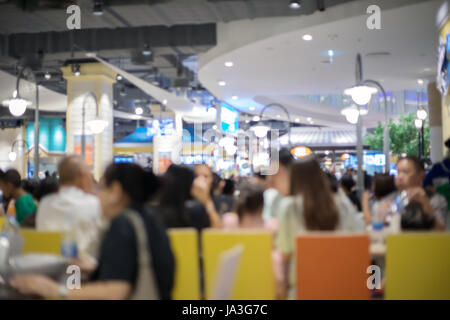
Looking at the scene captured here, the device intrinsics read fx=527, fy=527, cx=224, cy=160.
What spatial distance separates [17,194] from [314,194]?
4.07m

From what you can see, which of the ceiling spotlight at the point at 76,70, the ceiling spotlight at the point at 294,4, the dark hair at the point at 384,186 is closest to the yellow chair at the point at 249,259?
the dark hair at the point at 384,186

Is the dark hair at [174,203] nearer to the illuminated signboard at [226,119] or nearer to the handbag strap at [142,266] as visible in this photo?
the handbag strap at [142,266]

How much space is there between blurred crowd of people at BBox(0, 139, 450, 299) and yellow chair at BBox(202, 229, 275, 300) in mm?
106

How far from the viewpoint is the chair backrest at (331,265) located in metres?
2.88

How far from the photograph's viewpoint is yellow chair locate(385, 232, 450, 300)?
116 inches

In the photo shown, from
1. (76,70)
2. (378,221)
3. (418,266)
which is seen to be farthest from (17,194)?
(76,70)

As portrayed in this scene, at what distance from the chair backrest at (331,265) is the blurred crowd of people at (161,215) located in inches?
6.4

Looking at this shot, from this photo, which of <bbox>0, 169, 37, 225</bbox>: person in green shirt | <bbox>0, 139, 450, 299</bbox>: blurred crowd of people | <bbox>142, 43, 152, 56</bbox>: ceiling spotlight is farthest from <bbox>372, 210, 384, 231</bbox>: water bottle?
<bbox>142, 43, 152, 56</bbox>: ceiling spotlight

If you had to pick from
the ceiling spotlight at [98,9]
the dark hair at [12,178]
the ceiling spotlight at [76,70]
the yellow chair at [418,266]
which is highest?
the ceiling spotlight at [76,70]

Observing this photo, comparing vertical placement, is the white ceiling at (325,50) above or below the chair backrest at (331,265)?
above

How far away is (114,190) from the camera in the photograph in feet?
7.86
